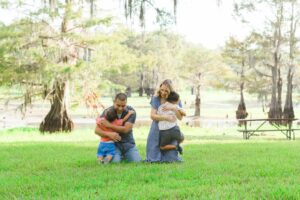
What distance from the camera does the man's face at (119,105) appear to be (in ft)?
25.2

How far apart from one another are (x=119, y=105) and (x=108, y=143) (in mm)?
601

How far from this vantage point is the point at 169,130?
7590 millimetres

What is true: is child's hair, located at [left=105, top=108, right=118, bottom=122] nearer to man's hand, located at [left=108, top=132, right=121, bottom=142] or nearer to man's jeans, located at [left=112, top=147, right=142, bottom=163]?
man's hand, located at [left=108, top=132, right=121, bottom=142]

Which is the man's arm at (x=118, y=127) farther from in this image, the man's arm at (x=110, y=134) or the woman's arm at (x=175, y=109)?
the woman's arm at (x=175, y=109)

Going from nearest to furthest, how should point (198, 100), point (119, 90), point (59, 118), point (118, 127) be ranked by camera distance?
point (118, 127) < point (59, 118) < point (119, 90) < point (198, 100)

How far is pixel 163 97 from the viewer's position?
7.73 meters

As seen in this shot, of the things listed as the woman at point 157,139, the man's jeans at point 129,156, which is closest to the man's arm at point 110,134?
the man's jeans at point 129,156

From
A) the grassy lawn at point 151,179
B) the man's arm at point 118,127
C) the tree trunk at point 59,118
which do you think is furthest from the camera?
the tree trunk at point 59,118

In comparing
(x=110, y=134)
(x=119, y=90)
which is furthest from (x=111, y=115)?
(x=119, y=90)

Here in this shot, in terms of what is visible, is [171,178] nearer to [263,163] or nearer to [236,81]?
[263,163]

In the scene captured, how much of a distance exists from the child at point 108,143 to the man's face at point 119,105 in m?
0.06

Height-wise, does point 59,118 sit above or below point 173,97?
below

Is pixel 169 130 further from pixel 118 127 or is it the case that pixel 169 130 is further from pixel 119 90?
pixel 119 90

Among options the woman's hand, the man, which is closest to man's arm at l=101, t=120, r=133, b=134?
the man
